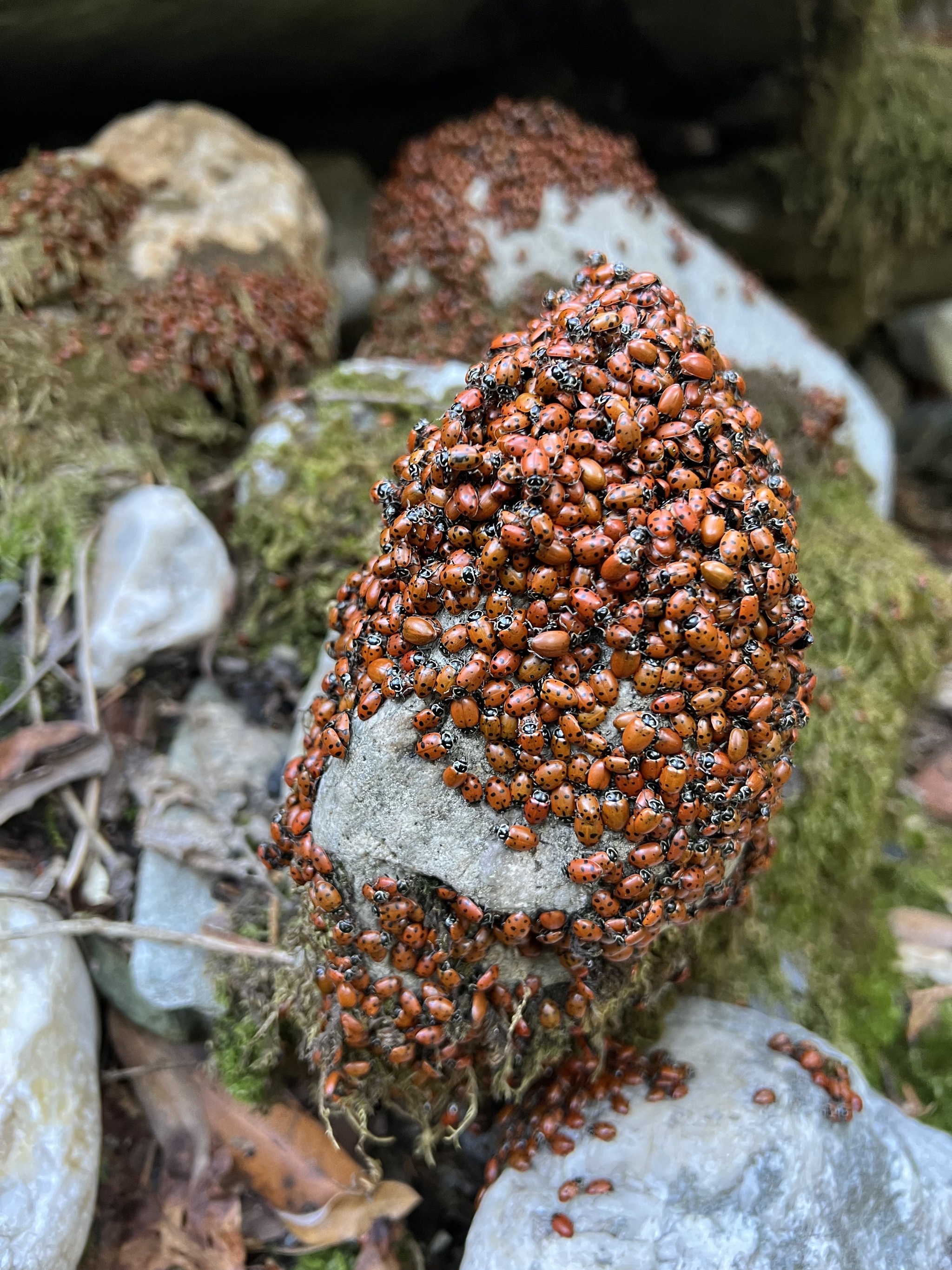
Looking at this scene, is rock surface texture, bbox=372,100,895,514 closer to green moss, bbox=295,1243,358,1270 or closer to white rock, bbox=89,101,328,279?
white rock, bbox=89,101,328,279

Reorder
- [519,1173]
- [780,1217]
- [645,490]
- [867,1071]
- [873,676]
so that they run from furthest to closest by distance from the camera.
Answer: [873,676], [867,1071], [519,1173], [780,1217], [645,490]

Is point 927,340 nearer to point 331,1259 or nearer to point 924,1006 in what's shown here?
point 924,1006

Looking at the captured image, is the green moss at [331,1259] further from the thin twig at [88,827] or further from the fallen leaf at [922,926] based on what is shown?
the fallen leaf at [922,926]

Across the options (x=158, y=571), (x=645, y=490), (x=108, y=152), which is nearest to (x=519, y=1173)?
(x=645, y=490)

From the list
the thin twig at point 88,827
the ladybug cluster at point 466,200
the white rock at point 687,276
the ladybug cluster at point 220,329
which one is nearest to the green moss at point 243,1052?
the thin twig at point 88,827

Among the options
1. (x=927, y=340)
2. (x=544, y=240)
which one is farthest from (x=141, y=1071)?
(x=927, y=340)

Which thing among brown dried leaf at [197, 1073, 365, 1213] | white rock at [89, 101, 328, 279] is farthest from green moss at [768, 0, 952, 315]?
brown dried leaf at [197, 1073, 365, 1213]

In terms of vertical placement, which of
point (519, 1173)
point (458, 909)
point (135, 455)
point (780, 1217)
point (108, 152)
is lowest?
point (519, 1173)

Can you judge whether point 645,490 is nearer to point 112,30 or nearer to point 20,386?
point 20,386
